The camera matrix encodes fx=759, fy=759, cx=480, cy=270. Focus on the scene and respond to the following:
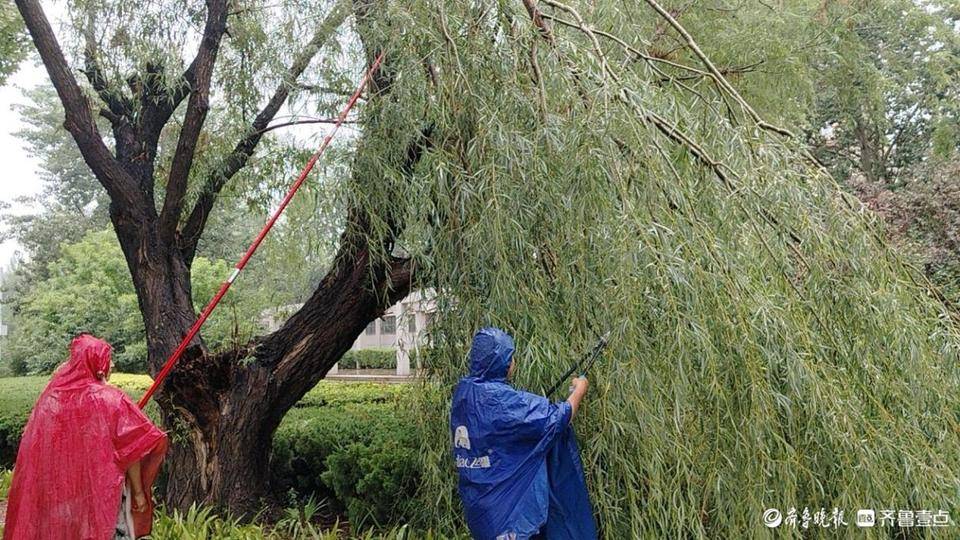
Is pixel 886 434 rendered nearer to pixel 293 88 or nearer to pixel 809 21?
pixel 293 88

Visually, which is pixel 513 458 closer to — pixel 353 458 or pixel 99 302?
pixel 353 458

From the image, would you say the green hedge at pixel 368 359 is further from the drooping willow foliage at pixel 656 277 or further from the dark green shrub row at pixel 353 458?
the drooping willow foliage at pixel 656 277

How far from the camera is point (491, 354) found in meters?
2.51

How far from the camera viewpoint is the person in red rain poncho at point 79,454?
2805mm

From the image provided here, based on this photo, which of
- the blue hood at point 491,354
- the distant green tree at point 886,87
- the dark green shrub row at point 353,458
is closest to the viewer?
the blue hood at point 491,354

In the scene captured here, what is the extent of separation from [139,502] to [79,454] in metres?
0.37

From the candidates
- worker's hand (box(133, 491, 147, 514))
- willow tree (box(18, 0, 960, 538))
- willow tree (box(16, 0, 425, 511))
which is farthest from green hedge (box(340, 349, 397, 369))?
worker's hand (box(133, 491, 147, 514))

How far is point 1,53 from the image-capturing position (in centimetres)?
607

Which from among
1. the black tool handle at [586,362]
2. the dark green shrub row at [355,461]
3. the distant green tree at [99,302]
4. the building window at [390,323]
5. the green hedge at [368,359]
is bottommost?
the dark green shrub row at [355,461]

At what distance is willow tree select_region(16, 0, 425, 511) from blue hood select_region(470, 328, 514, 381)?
0.97m

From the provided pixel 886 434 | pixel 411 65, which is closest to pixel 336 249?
pixel 411 65

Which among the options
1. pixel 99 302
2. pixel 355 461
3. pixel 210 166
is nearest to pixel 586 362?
pixel 355 461

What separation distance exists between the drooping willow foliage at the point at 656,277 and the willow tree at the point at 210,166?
0.49 meters

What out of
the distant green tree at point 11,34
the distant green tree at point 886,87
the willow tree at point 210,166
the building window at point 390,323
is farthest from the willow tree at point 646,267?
the distant green tree at point 11,34
